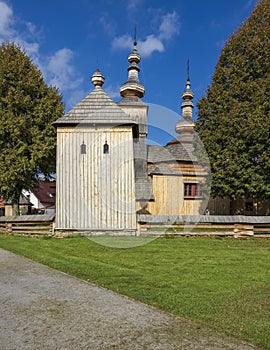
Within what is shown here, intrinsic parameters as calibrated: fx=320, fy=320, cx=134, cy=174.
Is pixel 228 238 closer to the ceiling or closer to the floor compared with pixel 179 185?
closer to the floor

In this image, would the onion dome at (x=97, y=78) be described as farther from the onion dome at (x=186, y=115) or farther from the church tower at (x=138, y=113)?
the onion dome at (x=186, y=115)

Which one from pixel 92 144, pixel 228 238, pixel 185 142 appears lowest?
pixel 228 238

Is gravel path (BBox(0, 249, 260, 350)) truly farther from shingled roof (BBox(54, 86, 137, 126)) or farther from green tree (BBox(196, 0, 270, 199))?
green tree (BBox(196, 0, 270, 199))

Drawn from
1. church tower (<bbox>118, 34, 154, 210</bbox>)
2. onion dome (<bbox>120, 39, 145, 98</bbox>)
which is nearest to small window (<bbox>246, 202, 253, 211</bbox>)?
church tower (<bbox>118, 34, 154, 210</bbox>)

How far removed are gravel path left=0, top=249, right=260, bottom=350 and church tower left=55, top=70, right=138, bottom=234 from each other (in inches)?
359

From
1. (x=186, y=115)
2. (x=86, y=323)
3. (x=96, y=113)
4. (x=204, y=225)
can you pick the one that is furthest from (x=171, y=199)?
(x=86, y=323)

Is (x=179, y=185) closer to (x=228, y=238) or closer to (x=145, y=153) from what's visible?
(x=145, y=153)

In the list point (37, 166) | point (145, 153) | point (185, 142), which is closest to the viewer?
point (37, 166)

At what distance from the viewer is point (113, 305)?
16.6 feet

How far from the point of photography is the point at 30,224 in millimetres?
18000

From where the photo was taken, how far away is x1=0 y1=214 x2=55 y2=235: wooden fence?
1633 cm

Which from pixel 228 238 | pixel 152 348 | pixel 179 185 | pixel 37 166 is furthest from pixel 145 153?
pixel 152 348

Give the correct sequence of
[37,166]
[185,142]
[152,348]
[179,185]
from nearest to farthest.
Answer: [152,348] < [37,166] < [179,185] < [185,142]

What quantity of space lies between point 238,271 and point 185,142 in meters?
24.4
